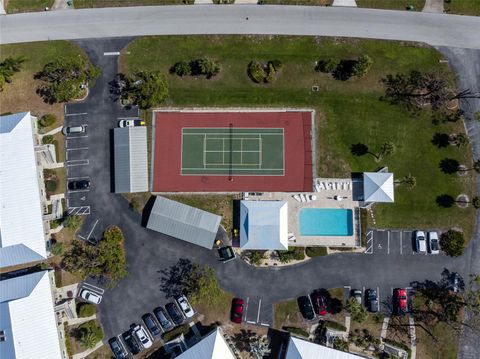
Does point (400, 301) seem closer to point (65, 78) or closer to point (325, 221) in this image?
point (325, 221)

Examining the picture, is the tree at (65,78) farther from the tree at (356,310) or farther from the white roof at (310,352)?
the tree at (356,310)

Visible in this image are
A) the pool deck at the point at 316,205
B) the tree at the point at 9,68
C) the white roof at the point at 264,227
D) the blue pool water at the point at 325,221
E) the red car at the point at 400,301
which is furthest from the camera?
the tree at the point at 9,68

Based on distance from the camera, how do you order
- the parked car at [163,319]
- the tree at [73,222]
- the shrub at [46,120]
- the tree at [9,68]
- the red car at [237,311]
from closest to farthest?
1. the red car at [237,311]
2. the parked car at [163,319]
3. the tree at [73,222]
4. the shrub at [46,120]
5. the tree at [9,68]

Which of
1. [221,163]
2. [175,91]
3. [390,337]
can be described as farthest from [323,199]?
[175,91]

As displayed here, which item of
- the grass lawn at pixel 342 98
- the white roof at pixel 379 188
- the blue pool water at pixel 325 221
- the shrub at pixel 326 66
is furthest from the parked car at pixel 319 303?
the shrub at pixel 326 66

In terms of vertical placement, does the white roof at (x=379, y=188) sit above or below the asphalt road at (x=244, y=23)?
below

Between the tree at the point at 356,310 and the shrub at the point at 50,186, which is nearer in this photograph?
the tree at the point at 356,310

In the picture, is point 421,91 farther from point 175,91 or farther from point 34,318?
point 34,318
